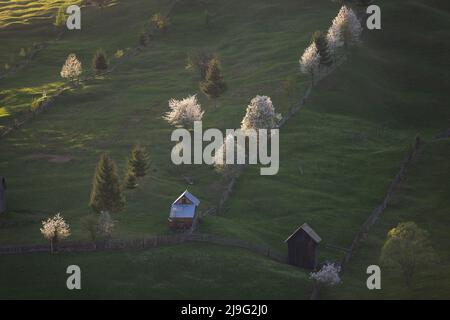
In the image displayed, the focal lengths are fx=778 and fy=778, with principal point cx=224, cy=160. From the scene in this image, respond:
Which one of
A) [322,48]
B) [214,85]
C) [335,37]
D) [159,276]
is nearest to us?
[159,276]

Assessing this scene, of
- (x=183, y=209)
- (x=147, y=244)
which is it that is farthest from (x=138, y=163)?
(x=147, y=244)

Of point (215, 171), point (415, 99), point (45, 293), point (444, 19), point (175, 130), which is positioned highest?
point (444, 19)

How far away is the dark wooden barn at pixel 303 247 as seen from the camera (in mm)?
82562

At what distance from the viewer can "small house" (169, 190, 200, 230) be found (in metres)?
84.8

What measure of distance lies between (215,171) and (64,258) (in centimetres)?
3217

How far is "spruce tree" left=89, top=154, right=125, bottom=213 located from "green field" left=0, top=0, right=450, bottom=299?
2.41 meters

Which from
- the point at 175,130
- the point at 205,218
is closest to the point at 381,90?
the point at 175,130

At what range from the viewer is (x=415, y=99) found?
134750 millimetres

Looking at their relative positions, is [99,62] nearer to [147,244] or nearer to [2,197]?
[2,197]

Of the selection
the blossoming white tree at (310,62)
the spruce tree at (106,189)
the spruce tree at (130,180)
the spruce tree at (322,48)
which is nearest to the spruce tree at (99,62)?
the blossoming white tree at (310,62)

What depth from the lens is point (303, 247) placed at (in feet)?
271

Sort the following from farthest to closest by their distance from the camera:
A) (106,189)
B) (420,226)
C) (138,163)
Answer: (138,163) < (420,226) < (106,189)

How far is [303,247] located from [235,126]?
38.3 m

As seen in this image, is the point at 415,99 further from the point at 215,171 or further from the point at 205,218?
the point at 205,218
